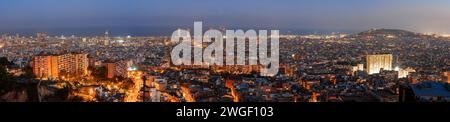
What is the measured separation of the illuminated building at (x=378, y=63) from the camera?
13398 millimetres

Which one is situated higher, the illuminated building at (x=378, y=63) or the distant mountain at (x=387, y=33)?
the distant mountain at (x=387, y=33)

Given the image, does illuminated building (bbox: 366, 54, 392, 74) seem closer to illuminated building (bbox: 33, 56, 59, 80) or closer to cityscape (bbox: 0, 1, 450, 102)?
cityscape (bbox: 0, 1, 450, 102)

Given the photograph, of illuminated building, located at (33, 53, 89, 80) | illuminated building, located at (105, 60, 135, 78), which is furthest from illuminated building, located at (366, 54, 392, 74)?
illuminated building, located at (33, 53, 89, 80)

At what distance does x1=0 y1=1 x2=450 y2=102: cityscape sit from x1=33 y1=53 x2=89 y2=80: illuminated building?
20 millimetres

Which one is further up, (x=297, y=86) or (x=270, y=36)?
(x=270, y=36)

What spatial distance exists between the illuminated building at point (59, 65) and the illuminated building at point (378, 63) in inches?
271

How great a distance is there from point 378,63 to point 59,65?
776 centimetres

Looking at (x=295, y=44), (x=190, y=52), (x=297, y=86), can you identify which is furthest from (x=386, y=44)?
(x=297, y=86)
